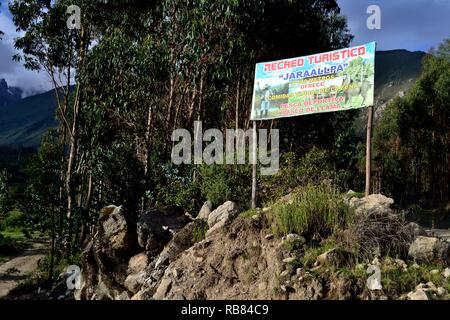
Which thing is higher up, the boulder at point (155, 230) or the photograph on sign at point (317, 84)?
the photograph on sign at point (317, 84)

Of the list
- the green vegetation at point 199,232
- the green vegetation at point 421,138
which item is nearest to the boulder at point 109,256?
the green vegetation at point 199,232

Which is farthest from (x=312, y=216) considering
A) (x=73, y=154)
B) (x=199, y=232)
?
(x=73, y=154)

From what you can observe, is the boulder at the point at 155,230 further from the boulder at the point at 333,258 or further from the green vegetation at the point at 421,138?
the green vegetation at the point at 421,138

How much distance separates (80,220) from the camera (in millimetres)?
15523

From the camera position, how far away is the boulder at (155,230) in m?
10.1

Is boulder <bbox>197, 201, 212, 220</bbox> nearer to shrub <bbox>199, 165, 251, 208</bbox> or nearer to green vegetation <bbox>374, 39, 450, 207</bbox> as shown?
shrub <bbox>199, 165, 251, 208</bbox>

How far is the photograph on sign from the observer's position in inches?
346

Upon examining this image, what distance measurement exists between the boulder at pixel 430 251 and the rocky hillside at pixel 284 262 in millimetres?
14

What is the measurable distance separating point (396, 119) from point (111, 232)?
2865cm

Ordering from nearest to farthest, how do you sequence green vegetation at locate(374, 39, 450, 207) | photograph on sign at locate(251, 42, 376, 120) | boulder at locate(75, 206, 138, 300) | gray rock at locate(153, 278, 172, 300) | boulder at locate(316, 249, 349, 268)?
boulder at locate(316, 249, 349, 268), gray rock at locate(153, 278, 172, 300), photograph on sign at locate(251, 42, 376, 120), boulder at locate(75, 206, 138, 300), green vegetation at locate(374, 39, 450, 207)

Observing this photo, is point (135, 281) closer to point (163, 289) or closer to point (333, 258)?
point (163, 289)

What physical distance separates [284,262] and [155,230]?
3.89 m

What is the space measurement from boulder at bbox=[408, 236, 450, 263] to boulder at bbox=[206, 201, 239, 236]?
3.40 metres

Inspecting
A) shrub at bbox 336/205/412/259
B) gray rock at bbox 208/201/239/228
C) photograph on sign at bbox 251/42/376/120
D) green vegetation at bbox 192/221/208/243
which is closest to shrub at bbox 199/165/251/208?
gray rock at bbox 208/201/239/228
